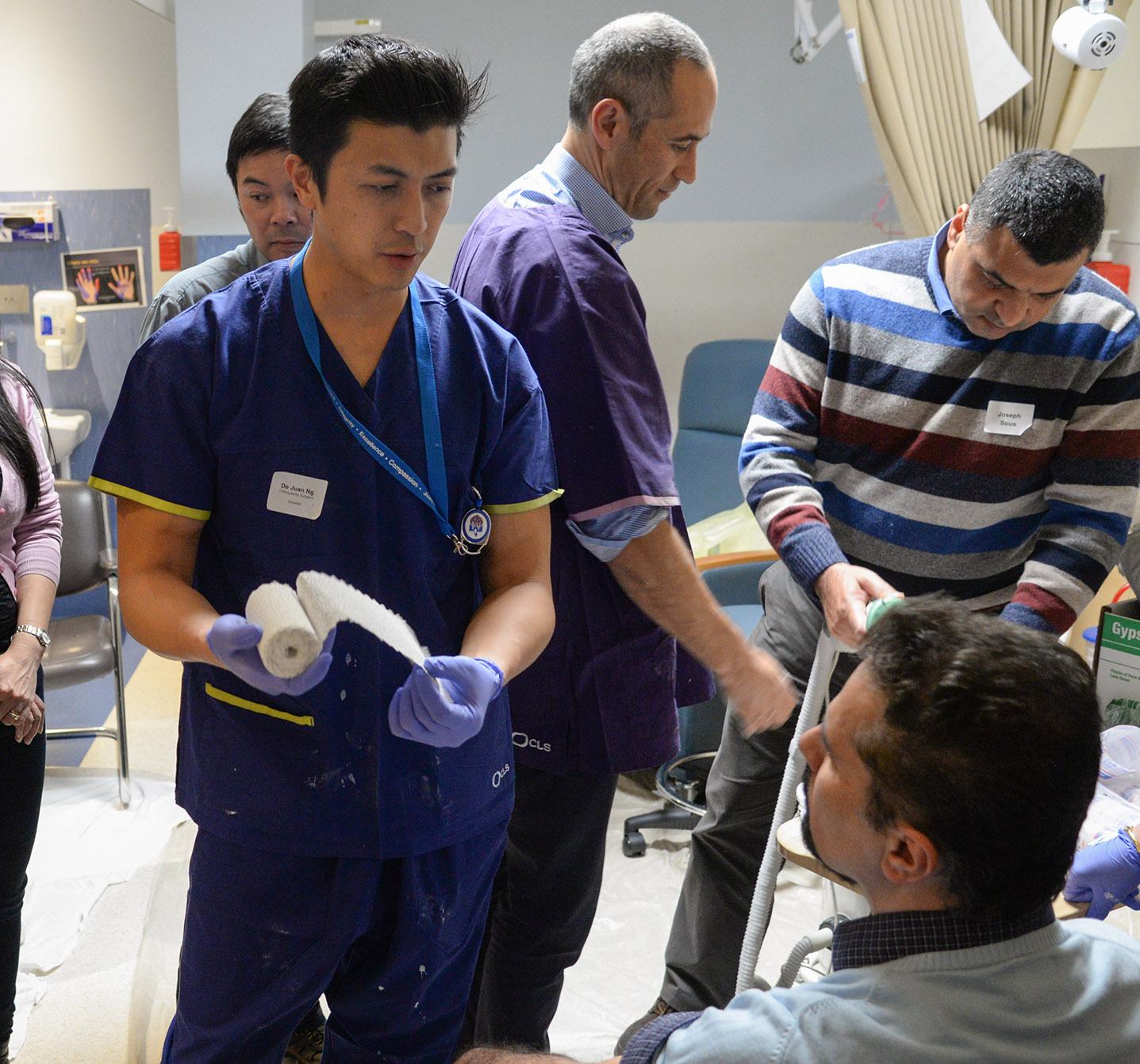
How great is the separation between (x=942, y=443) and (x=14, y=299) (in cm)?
295

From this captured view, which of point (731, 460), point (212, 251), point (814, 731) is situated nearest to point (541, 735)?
point (814, 731)

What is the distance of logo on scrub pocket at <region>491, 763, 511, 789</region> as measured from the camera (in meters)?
1.33

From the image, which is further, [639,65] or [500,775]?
[639,65]

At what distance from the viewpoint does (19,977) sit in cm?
234

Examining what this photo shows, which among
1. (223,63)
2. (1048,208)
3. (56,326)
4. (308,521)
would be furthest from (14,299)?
(1048,208)

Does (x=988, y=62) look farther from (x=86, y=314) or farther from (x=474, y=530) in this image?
(x=86, y=314)

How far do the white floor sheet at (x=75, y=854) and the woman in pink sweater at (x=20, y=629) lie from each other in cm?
47

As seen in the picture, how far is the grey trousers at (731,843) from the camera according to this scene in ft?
6.77

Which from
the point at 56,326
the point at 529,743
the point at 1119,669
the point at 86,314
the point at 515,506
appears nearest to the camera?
the point at 515,506

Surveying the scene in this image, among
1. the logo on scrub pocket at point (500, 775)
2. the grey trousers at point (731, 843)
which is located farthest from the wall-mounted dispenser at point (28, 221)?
the logo on scrub pocket at point (500, 775)

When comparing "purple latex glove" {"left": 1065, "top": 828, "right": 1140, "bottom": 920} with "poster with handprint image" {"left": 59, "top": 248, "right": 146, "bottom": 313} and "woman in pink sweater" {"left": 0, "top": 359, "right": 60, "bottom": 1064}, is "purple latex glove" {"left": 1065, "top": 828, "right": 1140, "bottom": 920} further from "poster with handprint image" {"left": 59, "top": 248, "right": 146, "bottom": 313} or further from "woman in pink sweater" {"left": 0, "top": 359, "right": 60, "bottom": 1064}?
"poster with handprint image" {"left": 59, "top": 248, "right": 146, "bottom": 313}

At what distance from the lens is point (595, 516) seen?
5.00 ft

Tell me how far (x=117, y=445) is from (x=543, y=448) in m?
0.46

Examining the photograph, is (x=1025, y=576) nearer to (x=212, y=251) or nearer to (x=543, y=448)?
(x=543, y=448)
